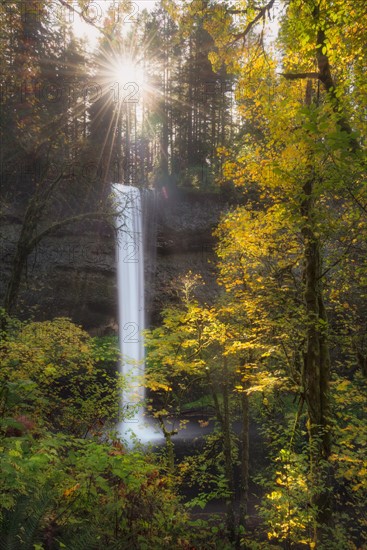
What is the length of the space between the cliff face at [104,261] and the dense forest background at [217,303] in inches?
23.6

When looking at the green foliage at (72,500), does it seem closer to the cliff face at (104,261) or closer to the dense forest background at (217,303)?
the dense forest background at (217,303)

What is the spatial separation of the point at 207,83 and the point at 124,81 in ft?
32.6

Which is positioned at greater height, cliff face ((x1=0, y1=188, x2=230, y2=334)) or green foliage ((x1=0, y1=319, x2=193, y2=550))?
cliff face ((x1=0, y1=188, x2=230, y2=334))

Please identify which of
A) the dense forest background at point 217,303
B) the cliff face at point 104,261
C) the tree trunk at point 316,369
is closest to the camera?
the dense forest background at point 217,303

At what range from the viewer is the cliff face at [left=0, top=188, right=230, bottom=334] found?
75.3 ft

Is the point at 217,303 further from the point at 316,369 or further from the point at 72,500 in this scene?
the point at 72,500

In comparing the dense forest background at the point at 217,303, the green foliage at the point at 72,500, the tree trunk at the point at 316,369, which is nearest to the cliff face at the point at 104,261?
the dense forest background at the point at 217,303

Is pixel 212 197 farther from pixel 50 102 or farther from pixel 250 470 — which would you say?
pixel 250 470

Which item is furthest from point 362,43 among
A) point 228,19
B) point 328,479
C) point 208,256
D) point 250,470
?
point 208,256

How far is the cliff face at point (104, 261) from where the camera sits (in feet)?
75.3

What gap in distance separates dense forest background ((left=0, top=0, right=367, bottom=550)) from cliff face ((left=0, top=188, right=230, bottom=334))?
0.60 m

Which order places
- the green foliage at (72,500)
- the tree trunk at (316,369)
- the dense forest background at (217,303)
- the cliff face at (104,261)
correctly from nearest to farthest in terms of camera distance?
the green foliage at (72,500) < the dense forest background at (217,303) < the tree trunk at (316,369) < the cliff face at (104,261)

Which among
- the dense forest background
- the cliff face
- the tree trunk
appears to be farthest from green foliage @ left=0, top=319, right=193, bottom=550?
the cliff face

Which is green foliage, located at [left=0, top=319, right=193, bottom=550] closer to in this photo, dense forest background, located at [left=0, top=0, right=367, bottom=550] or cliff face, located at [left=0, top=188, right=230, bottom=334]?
dense forest background, located at [left=0, top=0, right=367, bottom=550]
